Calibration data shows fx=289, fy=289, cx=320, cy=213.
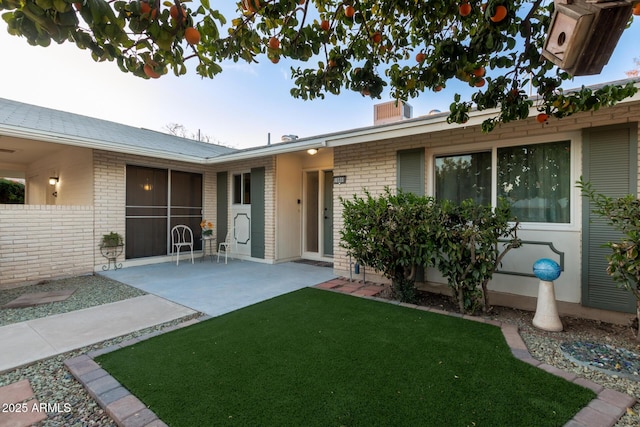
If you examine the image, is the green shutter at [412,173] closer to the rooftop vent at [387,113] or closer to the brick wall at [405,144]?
the brick wall at [405,144]

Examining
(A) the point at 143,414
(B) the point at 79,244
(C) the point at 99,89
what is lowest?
(A) the point at 143,414

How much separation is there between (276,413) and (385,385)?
79 centimetres

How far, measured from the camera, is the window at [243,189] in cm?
739

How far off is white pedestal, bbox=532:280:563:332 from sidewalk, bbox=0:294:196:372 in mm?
3983

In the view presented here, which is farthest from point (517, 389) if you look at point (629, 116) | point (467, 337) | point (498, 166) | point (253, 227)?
point (253, 227)

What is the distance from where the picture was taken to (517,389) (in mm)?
2014

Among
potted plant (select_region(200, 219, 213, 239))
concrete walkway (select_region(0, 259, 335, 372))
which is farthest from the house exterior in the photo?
concrete walkway (select_region(0, 259, 335, 372))

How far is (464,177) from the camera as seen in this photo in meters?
4.25

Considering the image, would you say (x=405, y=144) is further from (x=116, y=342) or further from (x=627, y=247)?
(x=116, y=342)

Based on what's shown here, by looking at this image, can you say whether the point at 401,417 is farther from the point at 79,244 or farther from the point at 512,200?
the point at 79,244

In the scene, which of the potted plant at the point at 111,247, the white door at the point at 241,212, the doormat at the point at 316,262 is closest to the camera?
the potted plant at the point at 111,247

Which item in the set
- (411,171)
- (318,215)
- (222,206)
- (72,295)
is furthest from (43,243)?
(411,171)

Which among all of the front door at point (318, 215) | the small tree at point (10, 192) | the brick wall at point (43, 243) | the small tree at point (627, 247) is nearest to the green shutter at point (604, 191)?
the small tree at point (627, 247)

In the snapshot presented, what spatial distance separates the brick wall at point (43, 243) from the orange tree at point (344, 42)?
201 inches
